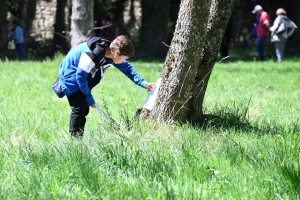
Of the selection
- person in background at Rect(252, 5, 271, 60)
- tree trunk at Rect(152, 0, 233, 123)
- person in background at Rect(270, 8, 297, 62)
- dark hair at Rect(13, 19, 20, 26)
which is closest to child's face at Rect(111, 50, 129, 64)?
tree trunk at Rect(152, 0, 233, 123)

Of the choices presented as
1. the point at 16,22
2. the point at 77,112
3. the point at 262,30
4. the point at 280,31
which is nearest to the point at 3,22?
the point at 16,22

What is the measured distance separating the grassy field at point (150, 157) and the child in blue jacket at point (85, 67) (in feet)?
0.87

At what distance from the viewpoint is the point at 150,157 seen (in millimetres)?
4543

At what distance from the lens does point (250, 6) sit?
2619 centimetres

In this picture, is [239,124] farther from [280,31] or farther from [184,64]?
[280,31]

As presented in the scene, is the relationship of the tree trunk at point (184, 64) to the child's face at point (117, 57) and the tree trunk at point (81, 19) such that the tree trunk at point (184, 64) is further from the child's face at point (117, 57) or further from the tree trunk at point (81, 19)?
the tree trunk at point (81, 19)

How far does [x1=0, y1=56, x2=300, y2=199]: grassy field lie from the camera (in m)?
3.84

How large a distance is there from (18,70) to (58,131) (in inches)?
275

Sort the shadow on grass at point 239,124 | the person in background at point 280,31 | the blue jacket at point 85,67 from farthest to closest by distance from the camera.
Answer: the person in background at point 280,31 → the shadow on grass at point 239,124 → the blue jacket at point 85,67

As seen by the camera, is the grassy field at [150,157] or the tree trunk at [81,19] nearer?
the grassy field at [150,157]

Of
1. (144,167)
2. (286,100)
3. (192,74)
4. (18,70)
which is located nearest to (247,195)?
(144,167)

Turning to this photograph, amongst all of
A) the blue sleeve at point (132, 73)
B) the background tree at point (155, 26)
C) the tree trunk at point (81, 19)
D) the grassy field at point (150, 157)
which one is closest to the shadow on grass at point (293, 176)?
the grassy field at point (150, 157)

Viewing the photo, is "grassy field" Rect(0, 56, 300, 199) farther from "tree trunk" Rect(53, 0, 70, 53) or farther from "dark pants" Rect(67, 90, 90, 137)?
"tree trunk" Rect(53, 0, 70, 53)

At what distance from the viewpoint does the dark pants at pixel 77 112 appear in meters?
5.61
